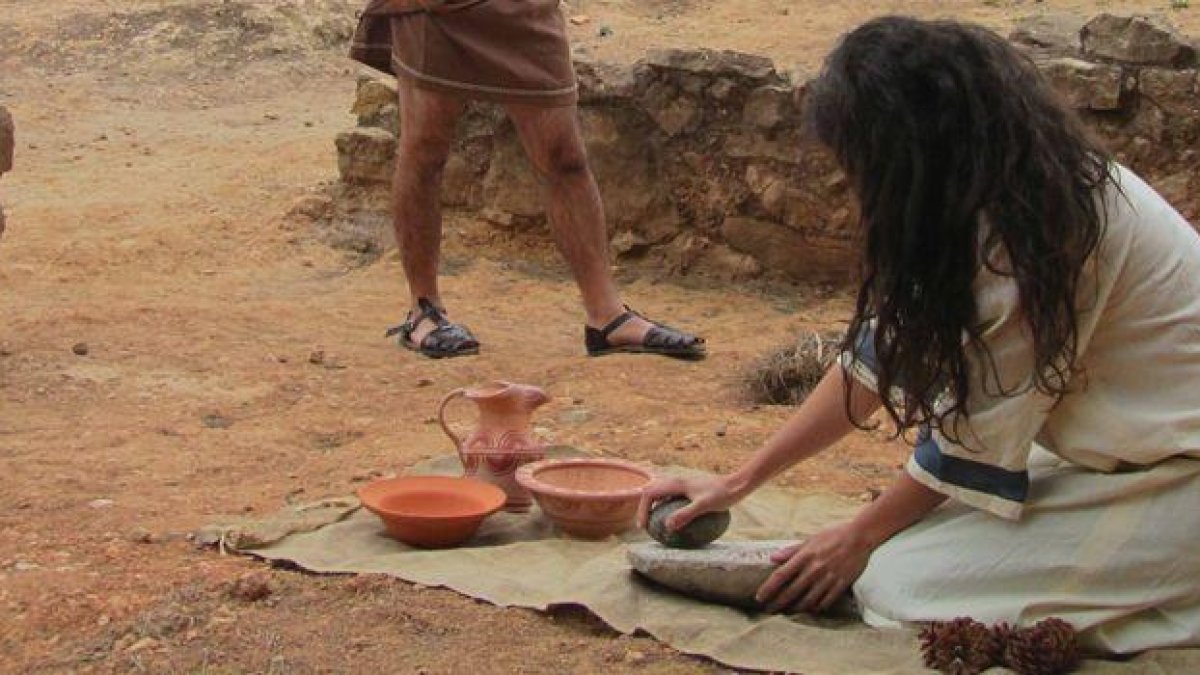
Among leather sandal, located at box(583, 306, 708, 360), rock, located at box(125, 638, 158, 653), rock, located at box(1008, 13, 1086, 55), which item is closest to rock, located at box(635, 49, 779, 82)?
rock, located at box(1008, 13, 1086, 55)

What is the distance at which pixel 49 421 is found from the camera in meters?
4.36

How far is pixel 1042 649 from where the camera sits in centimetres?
256

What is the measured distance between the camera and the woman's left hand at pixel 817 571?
2793 millimetres

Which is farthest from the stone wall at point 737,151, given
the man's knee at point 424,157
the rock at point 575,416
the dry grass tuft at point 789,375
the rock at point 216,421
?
the rock at point 216,421

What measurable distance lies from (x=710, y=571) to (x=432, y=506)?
0.70 m

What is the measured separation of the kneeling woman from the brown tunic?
233 centimetres

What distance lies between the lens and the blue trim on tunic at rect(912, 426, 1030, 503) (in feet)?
8.61

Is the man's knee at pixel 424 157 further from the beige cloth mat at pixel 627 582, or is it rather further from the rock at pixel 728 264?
the beige cloth mat at pixel 627 582

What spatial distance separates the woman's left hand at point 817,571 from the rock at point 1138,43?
125 inches

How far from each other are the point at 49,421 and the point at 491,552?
1663 millimetres

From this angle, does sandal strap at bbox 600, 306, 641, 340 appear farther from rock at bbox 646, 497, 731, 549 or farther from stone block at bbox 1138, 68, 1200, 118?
rock at bbox 646, 497, 731, 549

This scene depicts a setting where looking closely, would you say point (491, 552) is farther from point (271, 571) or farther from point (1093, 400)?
point (1093, 400)

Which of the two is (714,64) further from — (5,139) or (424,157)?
(5,139)

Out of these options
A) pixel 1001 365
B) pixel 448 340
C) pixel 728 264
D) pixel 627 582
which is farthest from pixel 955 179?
pixel 728 264
